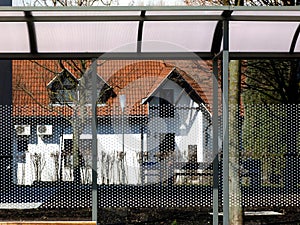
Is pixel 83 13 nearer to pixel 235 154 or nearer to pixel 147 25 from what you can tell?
pixel 147 25

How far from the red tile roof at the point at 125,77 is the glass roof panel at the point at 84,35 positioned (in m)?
4.49

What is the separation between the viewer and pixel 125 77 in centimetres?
1427

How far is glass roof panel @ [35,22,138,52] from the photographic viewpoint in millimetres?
6430

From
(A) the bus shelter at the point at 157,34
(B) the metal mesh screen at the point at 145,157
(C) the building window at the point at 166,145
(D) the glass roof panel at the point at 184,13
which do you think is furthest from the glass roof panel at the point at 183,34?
(C) the building window at the point at 166,145

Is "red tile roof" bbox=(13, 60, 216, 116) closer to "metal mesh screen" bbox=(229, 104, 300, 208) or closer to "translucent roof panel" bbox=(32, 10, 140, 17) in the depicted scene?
"metal mesh screen" bbox=(229, 104, 300, 208)

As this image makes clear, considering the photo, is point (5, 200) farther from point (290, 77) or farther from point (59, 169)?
point (290, 77)

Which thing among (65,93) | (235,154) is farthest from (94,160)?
(65,93)

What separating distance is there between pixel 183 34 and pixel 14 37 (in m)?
1.82

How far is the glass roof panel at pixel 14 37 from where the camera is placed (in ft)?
21.1

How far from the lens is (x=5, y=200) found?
26.1 feet

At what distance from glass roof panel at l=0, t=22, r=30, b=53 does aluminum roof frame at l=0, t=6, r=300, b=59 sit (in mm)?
10

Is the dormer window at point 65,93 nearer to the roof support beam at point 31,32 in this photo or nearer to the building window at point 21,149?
the building window at point 21,149

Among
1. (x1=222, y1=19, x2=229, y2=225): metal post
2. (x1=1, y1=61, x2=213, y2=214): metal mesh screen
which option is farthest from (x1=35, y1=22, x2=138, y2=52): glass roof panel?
(x1=1, y1=61, x2=213, y2=214): metal mesh screen

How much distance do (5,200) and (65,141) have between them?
45.9 inches
